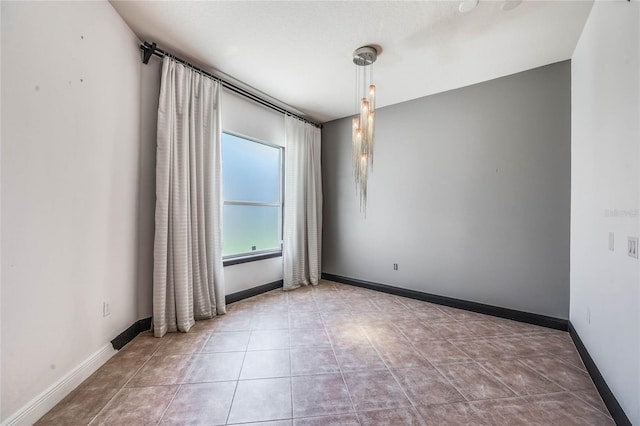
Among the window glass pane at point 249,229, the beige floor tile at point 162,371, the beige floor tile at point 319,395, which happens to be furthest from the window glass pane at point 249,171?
the beige floor tile at point 319,395

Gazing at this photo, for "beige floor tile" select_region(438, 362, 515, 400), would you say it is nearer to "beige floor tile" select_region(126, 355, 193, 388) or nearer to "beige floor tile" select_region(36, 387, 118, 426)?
"beige floor tile" select_region(126, 355, 193, 388)

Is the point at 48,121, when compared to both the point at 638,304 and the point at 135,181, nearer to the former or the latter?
the point at 135,181

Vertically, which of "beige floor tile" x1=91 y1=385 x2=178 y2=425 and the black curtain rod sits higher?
the black curtain rod

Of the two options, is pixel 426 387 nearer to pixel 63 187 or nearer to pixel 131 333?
pixel 131 333

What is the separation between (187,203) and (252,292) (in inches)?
65.8

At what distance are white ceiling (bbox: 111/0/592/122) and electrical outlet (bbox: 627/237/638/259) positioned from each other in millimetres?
1816

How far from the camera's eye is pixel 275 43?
8.04 ft

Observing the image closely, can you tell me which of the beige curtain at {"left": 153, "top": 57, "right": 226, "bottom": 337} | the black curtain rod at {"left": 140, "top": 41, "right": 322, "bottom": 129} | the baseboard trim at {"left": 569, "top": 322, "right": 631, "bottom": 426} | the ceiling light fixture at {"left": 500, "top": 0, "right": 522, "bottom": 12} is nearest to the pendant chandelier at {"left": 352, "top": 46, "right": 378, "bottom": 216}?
the ceiling light fixture at {"left": 500, "top": 0, "right": 522, "bottom": 12}

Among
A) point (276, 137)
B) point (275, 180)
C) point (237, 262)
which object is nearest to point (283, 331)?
point (237, 262)

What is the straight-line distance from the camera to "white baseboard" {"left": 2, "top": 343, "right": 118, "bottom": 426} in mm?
1379

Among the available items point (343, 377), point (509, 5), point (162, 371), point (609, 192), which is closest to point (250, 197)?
point (162, 371)

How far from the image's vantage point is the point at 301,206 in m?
4.29

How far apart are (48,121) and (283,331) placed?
2.41 metres

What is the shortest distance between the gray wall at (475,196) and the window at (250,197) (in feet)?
3.95
